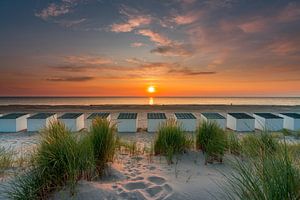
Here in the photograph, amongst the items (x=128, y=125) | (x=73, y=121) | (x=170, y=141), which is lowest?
(x=128, y=125)

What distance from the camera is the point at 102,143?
4855mm

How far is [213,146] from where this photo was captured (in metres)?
5.66

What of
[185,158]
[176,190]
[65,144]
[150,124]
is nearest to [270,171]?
[176,190]

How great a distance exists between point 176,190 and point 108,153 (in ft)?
5.93

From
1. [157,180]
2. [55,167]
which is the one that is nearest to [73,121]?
[55,167]

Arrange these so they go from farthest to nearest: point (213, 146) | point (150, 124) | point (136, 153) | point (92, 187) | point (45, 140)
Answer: point (150, 124), point (136, 153), point (213, 146), point (45, 140), point (92, 187)

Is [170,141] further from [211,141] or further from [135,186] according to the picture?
[135,186]

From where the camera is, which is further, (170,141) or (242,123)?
(242,123)

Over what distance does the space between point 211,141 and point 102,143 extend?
2.81 metres

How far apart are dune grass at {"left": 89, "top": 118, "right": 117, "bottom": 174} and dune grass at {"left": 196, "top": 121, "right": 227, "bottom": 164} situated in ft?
7.99

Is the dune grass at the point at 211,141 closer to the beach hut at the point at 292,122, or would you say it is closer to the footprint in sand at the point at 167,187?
the footprint in sand at the point at 167,187

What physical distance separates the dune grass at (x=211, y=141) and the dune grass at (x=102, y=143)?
95.9 inches

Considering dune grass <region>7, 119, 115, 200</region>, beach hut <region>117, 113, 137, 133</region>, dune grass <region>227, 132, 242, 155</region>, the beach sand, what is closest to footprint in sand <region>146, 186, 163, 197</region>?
the beach sand

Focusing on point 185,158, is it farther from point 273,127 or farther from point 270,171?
point 273,127
